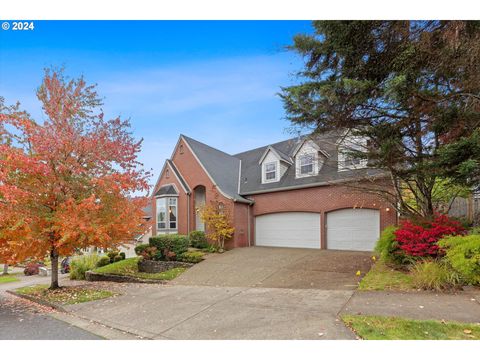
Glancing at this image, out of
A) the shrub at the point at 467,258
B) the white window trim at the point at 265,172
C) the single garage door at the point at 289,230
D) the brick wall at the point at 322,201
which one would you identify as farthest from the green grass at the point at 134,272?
the shrub at the point at 467,258

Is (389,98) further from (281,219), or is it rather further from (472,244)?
(281,219)

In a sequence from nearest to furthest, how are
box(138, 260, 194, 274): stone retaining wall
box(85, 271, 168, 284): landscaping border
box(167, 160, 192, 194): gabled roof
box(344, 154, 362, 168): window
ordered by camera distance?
box(344, 154, 362, 168): window → box(85, 271, 168, 284): landscaping border → box(138, 260, 194, 274): stone retaining wall → box(167, 160, 192, 194): gabled roof

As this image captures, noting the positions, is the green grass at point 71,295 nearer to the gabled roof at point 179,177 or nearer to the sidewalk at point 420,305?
the sidewalk at point 420,305

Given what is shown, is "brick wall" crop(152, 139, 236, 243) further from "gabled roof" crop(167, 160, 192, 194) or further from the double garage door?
the double garage door

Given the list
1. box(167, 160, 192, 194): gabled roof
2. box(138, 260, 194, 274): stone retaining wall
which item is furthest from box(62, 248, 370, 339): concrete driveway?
box(167, 160, 192, 194): gabled roof

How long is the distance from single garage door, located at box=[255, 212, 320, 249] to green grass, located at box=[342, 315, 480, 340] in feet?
31.4

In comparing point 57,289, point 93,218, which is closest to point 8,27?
point 93,218

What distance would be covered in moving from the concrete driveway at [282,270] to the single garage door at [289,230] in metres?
2.09

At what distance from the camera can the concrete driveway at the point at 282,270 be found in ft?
24.8

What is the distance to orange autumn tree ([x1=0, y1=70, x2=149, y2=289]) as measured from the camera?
681 centimetres

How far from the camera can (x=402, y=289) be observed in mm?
5949

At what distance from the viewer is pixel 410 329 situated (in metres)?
3.79

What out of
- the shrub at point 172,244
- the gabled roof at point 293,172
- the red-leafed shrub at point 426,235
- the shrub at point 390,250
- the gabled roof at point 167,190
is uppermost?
the gabled roof at point 293,172

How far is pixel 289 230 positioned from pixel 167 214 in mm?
7557
